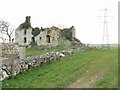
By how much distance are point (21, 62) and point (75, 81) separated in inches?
180

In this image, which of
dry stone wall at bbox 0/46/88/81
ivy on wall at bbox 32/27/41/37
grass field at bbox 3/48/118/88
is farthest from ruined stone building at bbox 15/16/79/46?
grass field at bbox 3/48/118/88

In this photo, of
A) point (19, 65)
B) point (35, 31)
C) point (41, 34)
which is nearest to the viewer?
point (19, 65)

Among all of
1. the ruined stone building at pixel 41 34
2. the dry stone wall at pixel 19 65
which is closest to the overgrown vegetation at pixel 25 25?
the ruined stone building at pixel 41 34

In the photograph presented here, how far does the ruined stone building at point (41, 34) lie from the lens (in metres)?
75.1

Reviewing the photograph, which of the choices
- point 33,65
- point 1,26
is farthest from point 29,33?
point 33,65

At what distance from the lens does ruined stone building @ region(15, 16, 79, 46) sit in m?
75.1

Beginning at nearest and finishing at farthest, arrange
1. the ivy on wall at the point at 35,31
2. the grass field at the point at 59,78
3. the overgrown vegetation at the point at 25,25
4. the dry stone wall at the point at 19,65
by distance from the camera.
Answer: the grass field at the point at 59,78
the dry stone wall at the point at 19,65
the ivy on wall at the point at 35,31
the overgrown vegetation at the point at 25,25

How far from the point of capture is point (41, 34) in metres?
76.9

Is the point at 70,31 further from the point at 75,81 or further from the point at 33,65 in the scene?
the point at 75,81

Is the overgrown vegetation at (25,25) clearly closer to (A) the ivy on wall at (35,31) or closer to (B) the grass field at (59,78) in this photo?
(A) the ivy on wall at (35,31)

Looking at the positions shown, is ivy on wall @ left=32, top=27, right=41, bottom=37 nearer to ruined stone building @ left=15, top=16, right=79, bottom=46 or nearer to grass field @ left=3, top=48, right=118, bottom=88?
ruined stone building @ left=15, top=16, right=79, bottom=46

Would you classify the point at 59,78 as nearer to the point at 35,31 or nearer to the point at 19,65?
the point at 19,65

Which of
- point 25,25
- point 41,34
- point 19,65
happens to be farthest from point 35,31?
point 19,65

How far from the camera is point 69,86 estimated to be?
15242 millimetres
